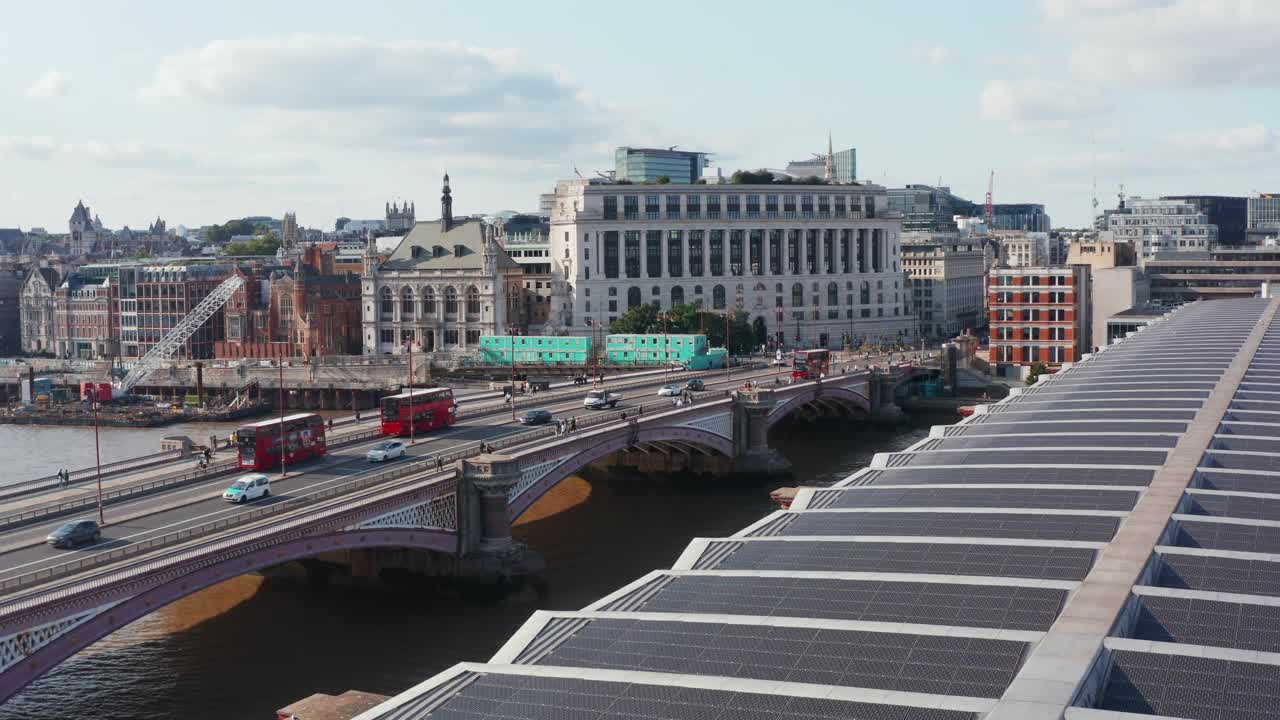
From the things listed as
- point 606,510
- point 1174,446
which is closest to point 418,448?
point 606,510

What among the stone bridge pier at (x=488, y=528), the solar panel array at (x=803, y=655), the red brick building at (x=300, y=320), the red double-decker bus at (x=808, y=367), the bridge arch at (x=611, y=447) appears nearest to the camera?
the solar panel array at (x=803, y=655)

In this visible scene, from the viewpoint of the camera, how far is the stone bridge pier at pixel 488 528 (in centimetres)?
6581

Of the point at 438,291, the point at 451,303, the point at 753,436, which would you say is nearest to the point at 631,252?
the point at 451,303

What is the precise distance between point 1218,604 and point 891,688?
25.6 feet

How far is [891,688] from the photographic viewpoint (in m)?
23.8

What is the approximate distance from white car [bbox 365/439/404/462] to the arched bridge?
3.57 meters

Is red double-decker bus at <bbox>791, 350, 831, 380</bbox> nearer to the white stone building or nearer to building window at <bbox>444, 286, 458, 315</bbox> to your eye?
the white stone building

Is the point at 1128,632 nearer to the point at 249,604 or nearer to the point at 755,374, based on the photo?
the point at 249,604

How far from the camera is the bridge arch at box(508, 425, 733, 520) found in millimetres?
71875

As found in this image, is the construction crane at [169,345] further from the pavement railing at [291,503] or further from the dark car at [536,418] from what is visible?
the pavement railing at [291,503]

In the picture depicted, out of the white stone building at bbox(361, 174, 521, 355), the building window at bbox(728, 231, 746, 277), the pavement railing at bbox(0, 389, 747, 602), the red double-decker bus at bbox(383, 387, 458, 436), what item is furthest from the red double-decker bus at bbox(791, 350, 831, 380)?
the white stone building at bbox(361, 174, 521, 355)

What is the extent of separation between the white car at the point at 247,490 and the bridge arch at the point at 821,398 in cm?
5290

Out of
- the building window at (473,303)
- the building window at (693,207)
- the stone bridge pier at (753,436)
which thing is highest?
the building window at (693,207)

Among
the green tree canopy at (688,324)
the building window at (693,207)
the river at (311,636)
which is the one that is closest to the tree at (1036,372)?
the green tree canopy at (688,324)
